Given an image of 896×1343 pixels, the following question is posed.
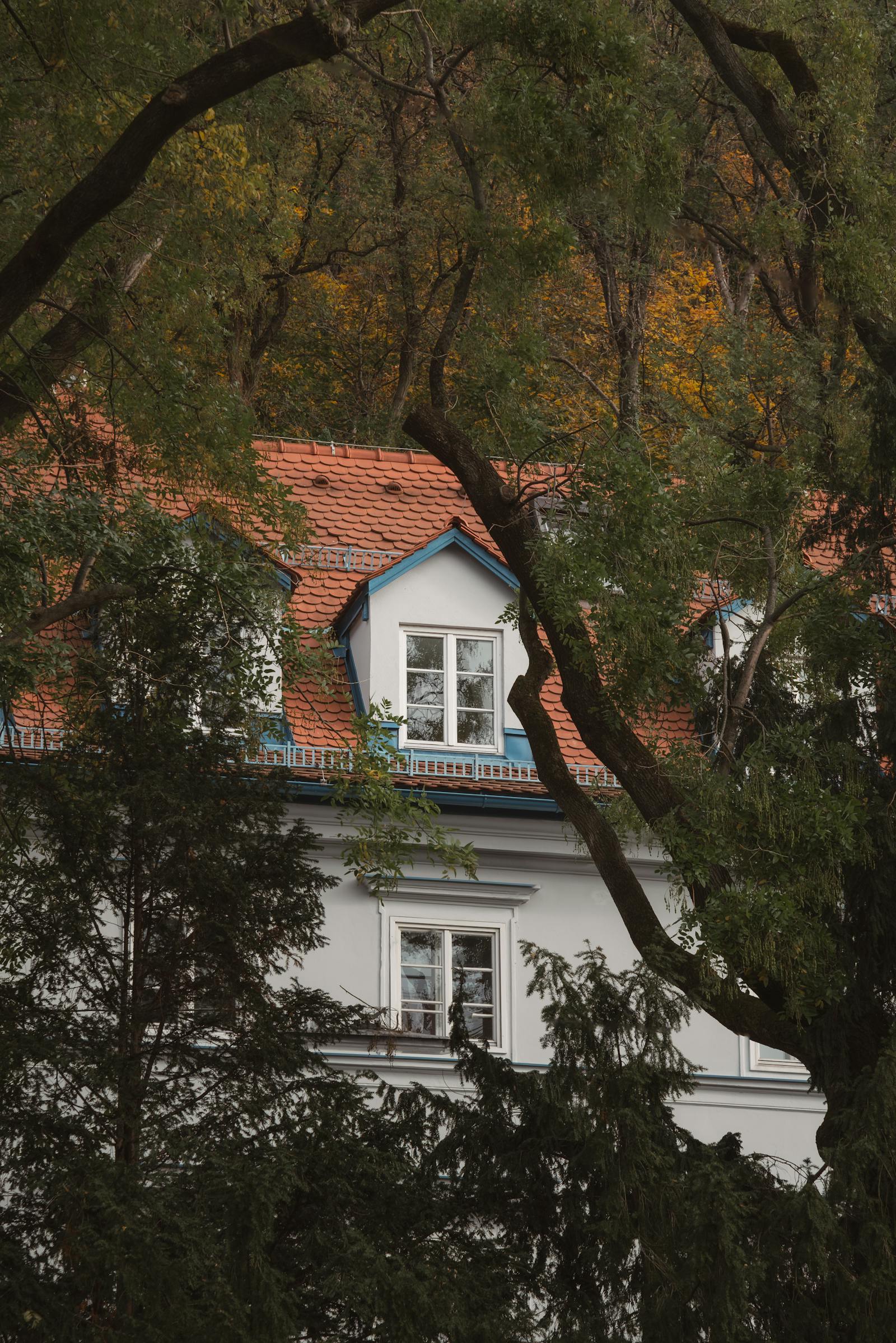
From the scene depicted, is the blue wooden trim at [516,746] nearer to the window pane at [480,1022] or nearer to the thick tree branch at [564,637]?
the window pane at [480,1022]

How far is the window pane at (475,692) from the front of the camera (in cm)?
1852

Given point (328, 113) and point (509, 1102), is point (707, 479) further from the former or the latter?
point (328, 113)

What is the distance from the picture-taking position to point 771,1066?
17.7 m

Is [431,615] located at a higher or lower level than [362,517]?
lower

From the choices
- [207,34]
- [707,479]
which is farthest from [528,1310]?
[207,34]

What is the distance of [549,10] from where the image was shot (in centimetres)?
1160

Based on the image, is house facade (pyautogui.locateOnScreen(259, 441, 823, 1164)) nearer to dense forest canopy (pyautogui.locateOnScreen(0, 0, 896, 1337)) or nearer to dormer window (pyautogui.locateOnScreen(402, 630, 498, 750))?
dormer window (pyautogui.locateOnScreen(402, 630, 498, 750))

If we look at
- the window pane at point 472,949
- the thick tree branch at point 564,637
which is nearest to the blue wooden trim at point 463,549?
the window pane at point 472,949

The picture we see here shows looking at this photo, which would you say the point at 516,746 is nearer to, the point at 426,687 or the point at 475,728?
the point at 475,728

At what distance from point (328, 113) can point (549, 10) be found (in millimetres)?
11693

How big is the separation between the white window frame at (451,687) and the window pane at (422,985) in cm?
209

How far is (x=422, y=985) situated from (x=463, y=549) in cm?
449

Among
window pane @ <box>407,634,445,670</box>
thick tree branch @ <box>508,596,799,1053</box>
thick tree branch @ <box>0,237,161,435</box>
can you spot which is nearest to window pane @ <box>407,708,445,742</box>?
window pane @ <box>407,634,445,670</box>

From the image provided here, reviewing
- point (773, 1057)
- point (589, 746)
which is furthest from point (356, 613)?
point (589, 746)
